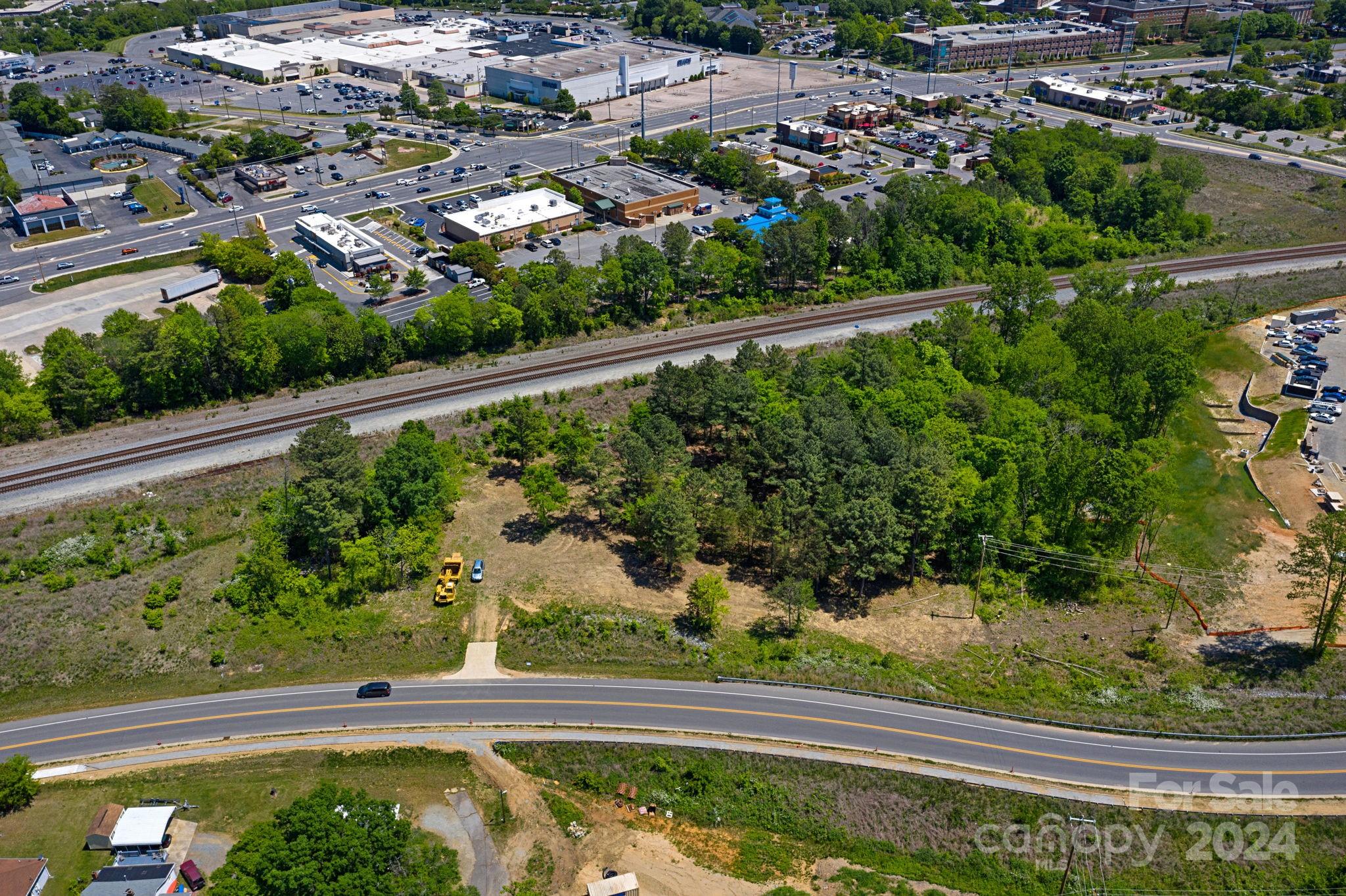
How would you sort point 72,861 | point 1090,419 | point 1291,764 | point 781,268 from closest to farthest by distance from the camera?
point 72,861
point 1291,764
point 1090,419
point 781,268

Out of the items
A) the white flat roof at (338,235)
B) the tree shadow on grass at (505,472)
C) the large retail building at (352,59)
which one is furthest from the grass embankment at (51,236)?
the large retail building at (352,59)

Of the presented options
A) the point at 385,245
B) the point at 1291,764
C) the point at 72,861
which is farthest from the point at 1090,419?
the point at 385,245

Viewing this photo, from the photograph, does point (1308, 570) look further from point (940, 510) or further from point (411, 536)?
point (411, 536)

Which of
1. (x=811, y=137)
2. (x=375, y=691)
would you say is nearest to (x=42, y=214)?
(x=375, y=691)

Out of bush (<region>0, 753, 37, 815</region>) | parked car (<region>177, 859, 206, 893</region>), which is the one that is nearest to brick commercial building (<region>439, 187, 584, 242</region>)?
bush (<region>0, 753, 37, 815</region>)

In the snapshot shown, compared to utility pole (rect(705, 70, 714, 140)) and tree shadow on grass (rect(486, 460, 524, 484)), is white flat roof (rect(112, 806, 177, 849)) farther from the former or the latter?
utility pole (rect(705, 70, 714, 140))

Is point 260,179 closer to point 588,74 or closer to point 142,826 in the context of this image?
point 588,74
